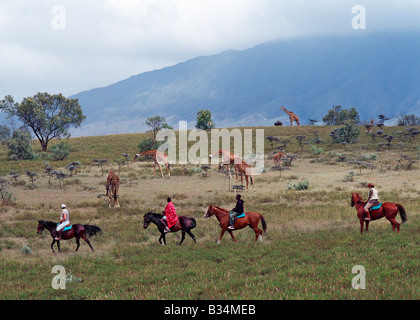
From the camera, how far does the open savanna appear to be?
29.3 ft

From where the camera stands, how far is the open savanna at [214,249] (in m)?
8.92

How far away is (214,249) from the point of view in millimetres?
13500

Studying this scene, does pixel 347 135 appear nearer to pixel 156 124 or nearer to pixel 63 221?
pixel 156 124

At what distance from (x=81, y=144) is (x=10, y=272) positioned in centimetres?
5605

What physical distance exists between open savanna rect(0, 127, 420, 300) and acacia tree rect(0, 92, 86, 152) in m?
28.4

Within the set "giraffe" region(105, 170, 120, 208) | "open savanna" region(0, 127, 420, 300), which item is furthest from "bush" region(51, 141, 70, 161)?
"giraffe" region(105, 170, 120, 208)

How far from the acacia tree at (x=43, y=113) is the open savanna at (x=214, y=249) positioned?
93.2 feet

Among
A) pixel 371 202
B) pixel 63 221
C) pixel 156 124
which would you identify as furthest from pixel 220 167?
pixel 156 124

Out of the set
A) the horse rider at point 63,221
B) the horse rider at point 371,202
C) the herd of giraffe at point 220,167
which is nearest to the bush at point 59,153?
the herd of giraffe at point 220,167

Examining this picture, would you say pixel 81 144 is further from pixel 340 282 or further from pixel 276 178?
pixel 340 282

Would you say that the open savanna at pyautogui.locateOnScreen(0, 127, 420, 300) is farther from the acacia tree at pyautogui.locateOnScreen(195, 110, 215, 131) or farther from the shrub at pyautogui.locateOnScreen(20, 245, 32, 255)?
the acacia tree at pyautogui.locateOnScreen(195, 110, 215, 131)

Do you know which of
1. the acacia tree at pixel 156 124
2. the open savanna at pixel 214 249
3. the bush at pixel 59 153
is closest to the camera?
the open savanna at pixel 214 249

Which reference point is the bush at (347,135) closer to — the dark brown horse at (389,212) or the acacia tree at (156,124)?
the acacia tree at (156,124)

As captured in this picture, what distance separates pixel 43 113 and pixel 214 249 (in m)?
51.8
